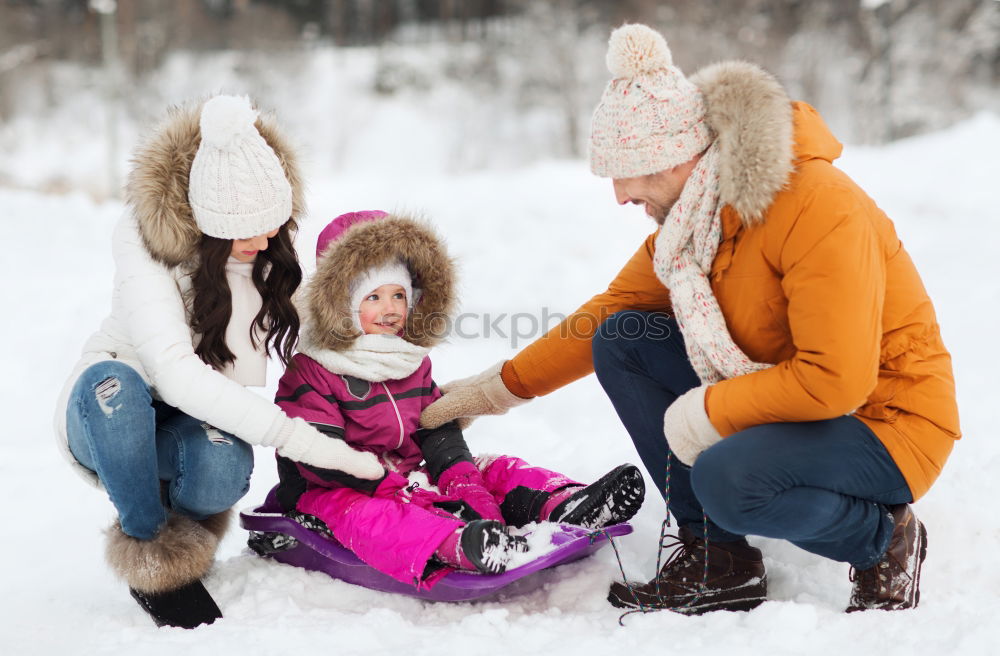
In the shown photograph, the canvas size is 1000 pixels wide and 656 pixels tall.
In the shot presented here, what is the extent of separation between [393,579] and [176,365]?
78 centimetres

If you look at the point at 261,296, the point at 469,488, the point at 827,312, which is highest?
the point at 827,312

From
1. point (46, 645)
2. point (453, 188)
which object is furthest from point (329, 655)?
point (453, 188)

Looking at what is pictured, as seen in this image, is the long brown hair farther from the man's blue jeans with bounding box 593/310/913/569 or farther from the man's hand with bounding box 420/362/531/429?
the man's blue jeans with bounding box 593/310/913/569

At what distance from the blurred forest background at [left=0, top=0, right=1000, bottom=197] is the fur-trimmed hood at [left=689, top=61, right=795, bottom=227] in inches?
527

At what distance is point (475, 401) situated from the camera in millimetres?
2527

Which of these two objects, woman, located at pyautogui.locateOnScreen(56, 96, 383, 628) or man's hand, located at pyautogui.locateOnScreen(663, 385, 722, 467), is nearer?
man's hand, located at pyautogui.locateOnScreen(663, 385, 722, 467)

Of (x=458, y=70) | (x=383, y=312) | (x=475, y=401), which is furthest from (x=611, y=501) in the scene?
(x=458, y=70)

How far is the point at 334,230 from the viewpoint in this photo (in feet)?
8.46

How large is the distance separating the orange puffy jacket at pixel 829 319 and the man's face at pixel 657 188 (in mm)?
136

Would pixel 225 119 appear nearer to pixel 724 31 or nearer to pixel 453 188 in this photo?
pixel 453 188

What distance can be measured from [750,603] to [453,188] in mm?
6949

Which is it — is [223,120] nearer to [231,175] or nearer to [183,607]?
[231,175]

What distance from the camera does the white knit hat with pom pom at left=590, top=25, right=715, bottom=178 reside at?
6.18 feet

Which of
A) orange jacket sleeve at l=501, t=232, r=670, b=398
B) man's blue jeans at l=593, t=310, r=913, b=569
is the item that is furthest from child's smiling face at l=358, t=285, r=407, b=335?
man's blue jeans at l=593, t=310, r=913, b=569
